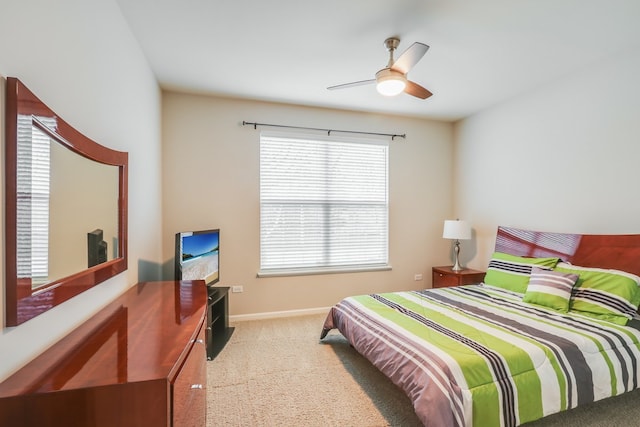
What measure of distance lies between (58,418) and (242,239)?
114 inches

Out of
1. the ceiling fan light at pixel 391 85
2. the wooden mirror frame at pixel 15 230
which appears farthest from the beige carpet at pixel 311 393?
the ceiling fan light at pixel 391 85

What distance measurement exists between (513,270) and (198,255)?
3.19 meters

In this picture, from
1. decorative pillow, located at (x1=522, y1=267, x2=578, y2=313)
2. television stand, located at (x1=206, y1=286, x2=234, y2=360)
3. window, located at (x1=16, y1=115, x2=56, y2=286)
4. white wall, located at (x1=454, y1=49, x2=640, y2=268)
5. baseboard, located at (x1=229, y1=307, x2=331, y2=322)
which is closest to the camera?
window, located at (x1=16, y1=115, x2=56, y2=286)

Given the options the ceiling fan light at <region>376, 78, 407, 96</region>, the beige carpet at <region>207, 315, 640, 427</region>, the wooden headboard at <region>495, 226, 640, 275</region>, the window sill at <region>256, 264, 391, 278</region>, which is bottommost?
the beige carpet at <region>207, 315, 640, 427</region>

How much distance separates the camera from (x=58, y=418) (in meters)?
0.90

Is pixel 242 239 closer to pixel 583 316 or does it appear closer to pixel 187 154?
pixel 187 154

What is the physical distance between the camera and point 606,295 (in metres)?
2.38

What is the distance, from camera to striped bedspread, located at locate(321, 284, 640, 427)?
161cm

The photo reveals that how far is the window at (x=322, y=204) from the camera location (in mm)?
3896

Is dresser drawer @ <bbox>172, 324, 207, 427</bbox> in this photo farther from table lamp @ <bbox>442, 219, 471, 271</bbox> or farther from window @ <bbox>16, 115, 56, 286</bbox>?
table lamp @ <bbox>442, 219, 471, 271</bbox>

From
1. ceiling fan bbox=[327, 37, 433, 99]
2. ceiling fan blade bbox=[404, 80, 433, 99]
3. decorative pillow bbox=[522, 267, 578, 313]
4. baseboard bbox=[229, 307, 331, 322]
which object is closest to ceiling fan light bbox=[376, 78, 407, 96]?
ceiling fan bbox=[327, 37, 433, 99]

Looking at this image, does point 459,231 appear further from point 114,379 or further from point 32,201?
point 32,201

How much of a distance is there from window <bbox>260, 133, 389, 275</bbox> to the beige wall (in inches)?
5.1

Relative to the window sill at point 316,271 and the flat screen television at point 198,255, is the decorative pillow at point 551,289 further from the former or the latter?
the flat screen television at point 198,255
